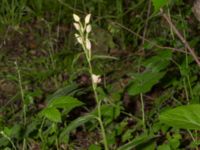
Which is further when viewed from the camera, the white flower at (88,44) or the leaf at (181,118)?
the white flower at (88,44)

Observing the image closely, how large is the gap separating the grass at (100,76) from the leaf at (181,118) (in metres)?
0.77

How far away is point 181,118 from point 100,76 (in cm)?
179

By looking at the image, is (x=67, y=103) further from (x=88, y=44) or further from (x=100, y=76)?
(x=100, y=76)

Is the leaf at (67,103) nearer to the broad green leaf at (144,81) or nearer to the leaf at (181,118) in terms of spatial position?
the leaf at (181,118)

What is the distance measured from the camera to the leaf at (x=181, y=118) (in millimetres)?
1238

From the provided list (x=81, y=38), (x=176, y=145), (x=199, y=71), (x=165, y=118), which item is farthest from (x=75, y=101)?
(x=199, y=71)

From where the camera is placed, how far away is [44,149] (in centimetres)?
238

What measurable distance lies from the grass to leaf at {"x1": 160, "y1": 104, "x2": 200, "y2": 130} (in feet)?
2.54

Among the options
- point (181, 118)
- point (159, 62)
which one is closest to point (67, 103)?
point (181, 118)

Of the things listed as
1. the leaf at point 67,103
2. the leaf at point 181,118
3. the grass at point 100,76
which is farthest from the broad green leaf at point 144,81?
the leaf at point 181,118

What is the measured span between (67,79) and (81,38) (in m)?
1.96

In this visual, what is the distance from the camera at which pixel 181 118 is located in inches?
48.8

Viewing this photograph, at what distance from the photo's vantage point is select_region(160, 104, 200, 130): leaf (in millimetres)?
1238

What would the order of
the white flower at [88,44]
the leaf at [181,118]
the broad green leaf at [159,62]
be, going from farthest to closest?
the broad green leaf at [159,62]
the white flower at [88,44]
the leaf at [181,118]
